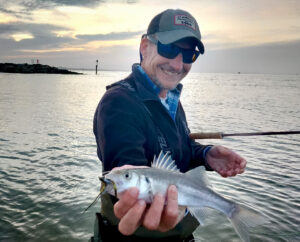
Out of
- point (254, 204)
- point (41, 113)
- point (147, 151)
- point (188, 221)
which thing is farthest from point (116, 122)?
point (41, 113)

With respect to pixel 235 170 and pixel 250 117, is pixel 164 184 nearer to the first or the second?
pixel 235 170

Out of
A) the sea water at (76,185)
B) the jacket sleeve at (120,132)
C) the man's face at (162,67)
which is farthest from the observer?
the sea water at (76,185)

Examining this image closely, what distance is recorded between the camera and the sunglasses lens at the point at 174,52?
4.13m

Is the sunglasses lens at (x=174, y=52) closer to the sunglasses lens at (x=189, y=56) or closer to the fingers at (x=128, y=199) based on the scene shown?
the sunglasses lens at (x=189, y=56)

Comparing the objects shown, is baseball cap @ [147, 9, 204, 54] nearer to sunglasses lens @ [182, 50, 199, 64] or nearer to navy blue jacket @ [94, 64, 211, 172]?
sunglasses lens @ [182, 50, 199, 64]

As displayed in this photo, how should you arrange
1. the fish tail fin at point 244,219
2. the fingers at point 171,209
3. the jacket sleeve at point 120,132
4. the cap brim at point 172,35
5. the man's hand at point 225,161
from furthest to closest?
the man's hand at point 225,161, the cap brim at point 172,35, the fish tail fin at point 244,219, the jacket sleeve at point 120,132, the fingers at point 171,209

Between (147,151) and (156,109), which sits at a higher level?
(156,109)

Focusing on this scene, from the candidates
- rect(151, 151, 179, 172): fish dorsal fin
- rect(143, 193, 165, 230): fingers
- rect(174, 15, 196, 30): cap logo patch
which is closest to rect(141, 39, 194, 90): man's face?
rect(174, 15, 196, 30): cap logo patch

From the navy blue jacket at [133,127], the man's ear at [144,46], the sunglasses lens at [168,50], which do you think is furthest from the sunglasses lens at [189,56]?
the navy blue jacket at [133,127]

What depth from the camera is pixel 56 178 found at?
10.8 m

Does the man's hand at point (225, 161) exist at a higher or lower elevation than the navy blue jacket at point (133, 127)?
lower

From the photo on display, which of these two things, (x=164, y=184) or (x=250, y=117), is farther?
(x=250, y=117)

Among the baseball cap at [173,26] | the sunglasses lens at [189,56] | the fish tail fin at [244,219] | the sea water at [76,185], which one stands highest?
the baseball cap at [173,26]

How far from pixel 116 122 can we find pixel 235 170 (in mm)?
2437
